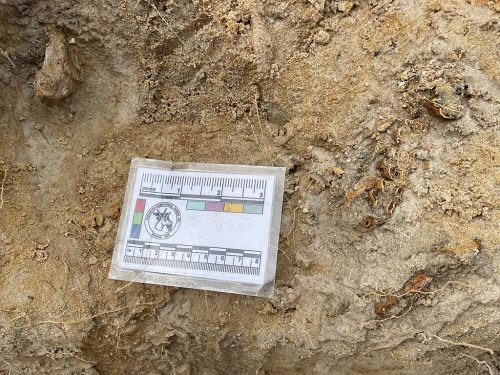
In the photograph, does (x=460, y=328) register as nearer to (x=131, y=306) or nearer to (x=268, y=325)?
(x=268, y=325)

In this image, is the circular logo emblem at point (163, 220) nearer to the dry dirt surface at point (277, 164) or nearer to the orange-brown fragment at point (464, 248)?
the dry dirt surface at point (277, 164)

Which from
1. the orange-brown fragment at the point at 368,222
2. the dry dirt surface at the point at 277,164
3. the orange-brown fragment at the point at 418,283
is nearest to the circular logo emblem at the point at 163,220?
the dry dirt surface at the point at 277,164

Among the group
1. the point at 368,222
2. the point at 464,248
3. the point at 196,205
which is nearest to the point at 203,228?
the point at 196,205

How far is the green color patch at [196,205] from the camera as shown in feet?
4.80

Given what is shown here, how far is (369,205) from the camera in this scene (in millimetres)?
1347

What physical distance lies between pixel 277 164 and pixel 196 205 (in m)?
0.29

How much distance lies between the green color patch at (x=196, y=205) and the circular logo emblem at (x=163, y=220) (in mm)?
39

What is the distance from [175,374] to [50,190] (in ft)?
2.53

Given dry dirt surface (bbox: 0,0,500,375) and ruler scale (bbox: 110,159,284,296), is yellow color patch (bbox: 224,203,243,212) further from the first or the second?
dry dirt surface (bbox: 0,0,500,375)

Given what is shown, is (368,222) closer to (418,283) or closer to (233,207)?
(418,283)

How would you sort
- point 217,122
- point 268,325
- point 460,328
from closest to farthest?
point 460,328
point 268,325
point 217,122

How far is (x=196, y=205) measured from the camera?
147 cm

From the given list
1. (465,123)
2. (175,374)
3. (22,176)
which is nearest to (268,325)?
(175,374)

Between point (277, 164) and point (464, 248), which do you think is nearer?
point (464, 248)
